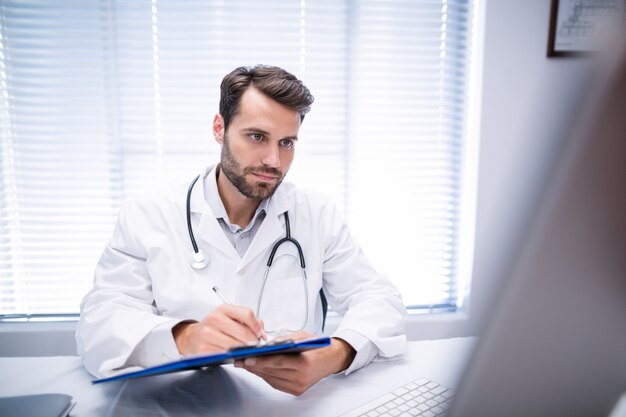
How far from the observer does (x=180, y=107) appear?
5.73 feet

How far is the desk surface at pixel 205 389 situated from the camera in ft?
2.22

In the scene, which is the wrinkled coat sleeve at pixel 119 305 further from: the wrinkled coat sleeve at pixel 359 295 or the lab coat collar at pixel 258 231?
the wrinkled coat sleeve at pixel 359 295

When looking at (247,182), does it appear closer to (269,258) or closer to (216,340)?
(269,258)

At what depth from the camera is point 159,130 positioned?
1753mm

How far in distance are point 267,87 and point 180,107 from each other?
677 mm

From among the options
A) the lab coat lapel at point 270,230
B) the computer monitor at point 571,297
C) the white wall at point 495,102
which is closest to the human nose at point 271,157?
the lab coat lapel at point 270,230

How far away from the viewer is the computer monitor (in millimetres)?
172

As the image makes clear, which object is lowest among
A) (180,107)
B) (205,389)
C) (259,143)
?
(205,389)

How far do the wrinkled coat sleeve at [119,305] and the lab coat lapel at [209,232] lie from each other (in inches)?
5.7

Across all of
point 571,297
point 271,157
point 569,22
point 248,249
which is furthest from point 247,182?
point 569,22

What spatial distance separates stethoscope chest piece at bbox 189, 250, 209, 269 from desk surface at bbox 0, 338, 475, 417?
35 cm

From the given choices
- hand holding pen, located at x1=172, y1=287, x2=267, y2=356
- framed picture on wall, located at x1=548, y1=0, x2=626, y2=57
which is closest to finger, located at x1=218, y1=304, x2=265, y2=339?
hand holding pen, located at x1=172, y1=287, x2=267, y2=356

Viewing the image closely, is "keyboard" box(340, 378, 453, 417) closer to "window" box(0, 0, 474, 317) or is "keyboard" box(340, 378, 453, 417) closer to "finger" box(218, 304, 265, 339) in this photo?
"finger" box(218, 304, 265, 339)

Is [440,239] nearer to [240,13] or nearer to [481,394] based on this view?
[240,13]
